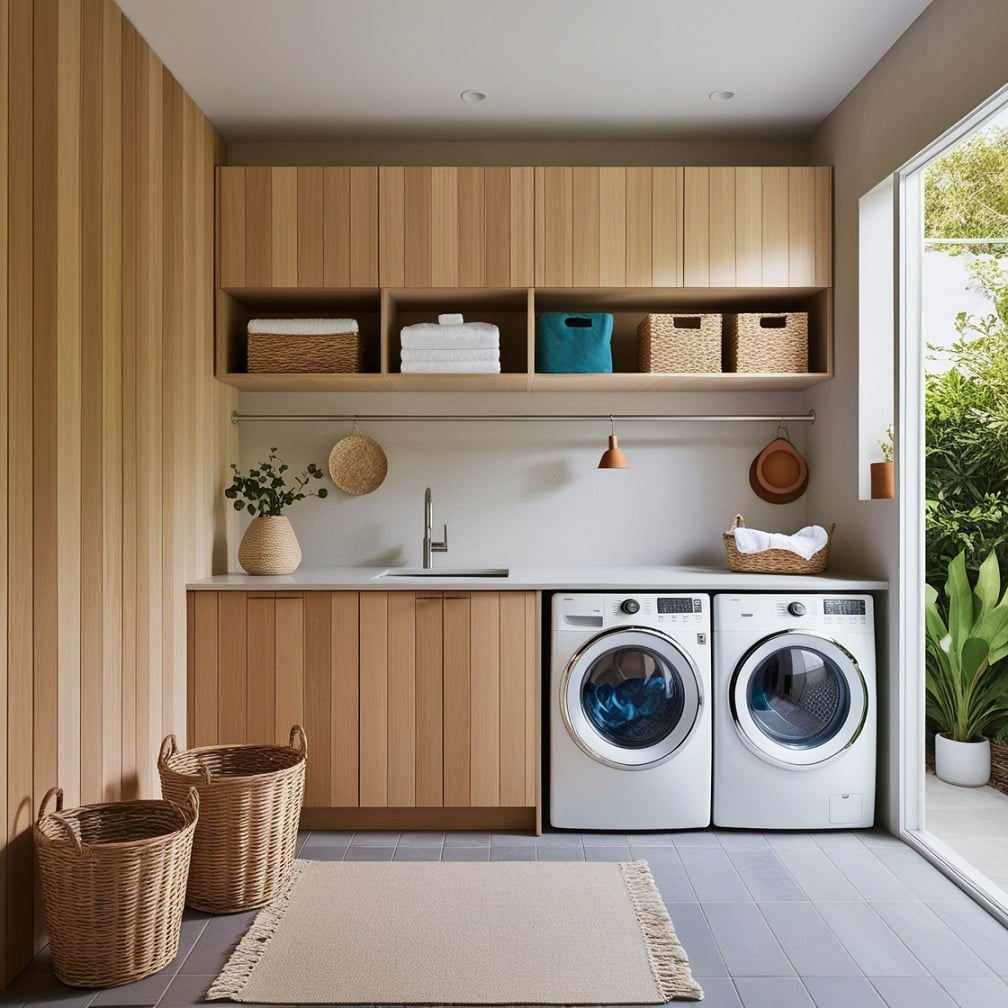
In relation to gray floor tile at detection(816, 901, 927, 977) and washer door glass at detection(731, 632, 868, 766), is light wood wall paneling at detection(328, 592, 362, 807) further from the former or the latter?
gray floor tile at detection(816, 901, 927, 977)

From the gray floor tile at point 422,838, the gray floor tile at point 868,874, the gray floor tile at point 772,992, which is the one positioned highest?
the gray floor tile at point 868,874

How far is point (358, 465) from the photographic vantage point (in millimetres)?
3889

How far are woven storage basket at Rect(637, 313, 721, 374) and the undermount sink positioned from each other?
100cm

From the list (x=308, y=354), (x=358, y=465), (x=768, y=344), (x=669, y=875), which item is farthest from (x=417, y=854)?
(x=768, y=344)

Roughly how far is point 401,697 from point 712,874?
1.15 metres

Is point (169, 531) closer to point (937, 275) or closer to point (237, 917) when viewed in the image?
point (237, 917)

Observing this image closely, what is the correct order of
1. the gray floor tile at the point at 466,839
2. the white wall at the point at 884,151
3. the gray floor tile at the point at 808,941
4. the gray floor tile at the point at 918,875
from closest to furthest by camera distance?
the gray floor tile at the point at 808,941, the white wall at the point at 884,151, the gray floor tile at the point at 918,875, the gray floor tile at the point at 466,839

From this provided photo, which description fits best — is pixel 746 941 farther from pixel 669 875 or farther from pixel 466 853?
pixel 466 853

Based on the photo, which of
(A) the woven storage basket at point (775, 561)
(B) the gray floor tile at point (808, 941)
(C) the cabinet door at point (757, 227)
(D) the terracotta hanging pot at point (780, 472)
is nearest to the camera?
(B) the gray floor tile at point (808, 941)

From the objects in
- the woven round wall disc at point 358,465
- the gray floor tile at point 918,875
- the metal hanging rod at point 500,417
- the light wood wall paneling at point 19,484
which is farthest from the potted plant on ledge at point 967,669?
the light wood wall paneling at point 19,484

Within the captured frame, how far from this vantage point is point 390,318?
3.58 meters

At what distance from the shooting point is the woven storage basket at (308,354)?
3.51 m

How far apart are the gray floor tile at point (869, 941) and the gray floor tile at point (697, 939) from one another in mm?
334

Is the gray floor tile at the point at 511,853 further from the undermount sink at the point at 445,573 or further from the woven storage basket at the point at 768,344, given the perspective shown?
the woven storage basket at the point at 768,344
